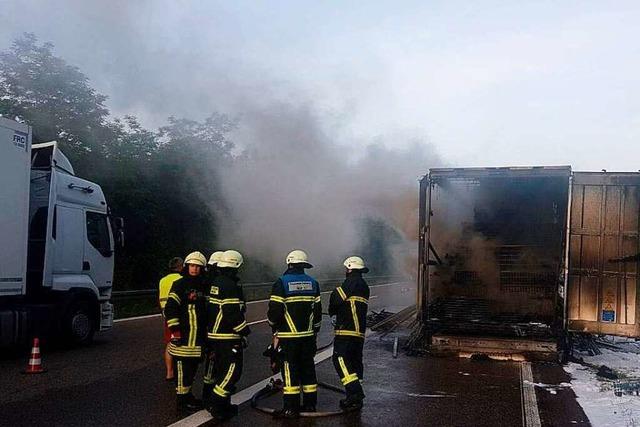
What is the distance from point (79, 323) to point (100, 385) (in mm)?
3166

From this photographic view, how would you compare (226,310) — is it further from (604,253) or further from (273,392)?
(604,253)

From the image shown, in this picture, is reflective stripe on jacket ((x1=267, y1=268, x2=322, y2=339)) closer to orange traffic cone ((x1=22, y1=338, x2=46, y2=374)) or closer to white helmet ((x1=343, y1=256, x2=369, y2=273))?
white helmet ((x1=343, y1=256, x2=369, y2=273))

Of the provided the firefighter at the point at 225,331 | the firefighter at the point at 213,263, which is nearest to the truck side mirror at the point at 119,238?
the firefighter at the point at 213,263

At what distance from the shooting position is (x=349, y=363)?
6973 mm

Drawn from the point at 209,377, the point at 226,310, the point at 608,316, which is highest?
the point at 226,310

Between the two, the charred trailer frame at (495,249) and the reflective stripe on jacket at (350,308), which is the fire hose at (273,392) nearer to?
the reflective stripe on jacket at (350,308)

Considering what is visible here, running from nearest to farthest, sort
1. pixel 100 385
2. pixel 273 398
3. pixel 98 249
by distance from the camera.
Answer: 1. pixel 273 398
2. pixel 100 385
3. pixel 98 249

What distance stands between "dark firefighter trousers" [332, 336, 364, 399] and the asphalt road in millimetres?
267

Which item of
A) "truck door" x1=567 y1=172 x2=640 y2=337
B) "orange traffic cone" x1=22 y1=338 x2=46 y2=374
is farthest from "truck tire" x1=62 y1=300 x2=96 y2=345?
"truck door" x1=567 y1=172 x2=640 y2=337

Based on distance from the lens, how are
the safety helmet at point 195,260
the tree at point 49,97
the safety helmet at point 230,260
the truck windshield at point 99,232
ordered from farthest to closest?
the tree at point 49,97 < the truck windshield at point 99,232 < the safety helmet at point 195,260 < the safety helmet at point 230,260

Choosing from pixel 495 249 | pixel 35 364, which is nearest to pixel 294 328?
pixel 35 364

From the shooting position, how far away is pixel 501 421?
650 centimetres

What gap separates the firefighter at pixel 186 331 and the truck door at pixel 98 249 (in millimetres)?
5145

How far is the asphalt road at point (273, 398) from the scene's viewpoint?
21.0 ft
